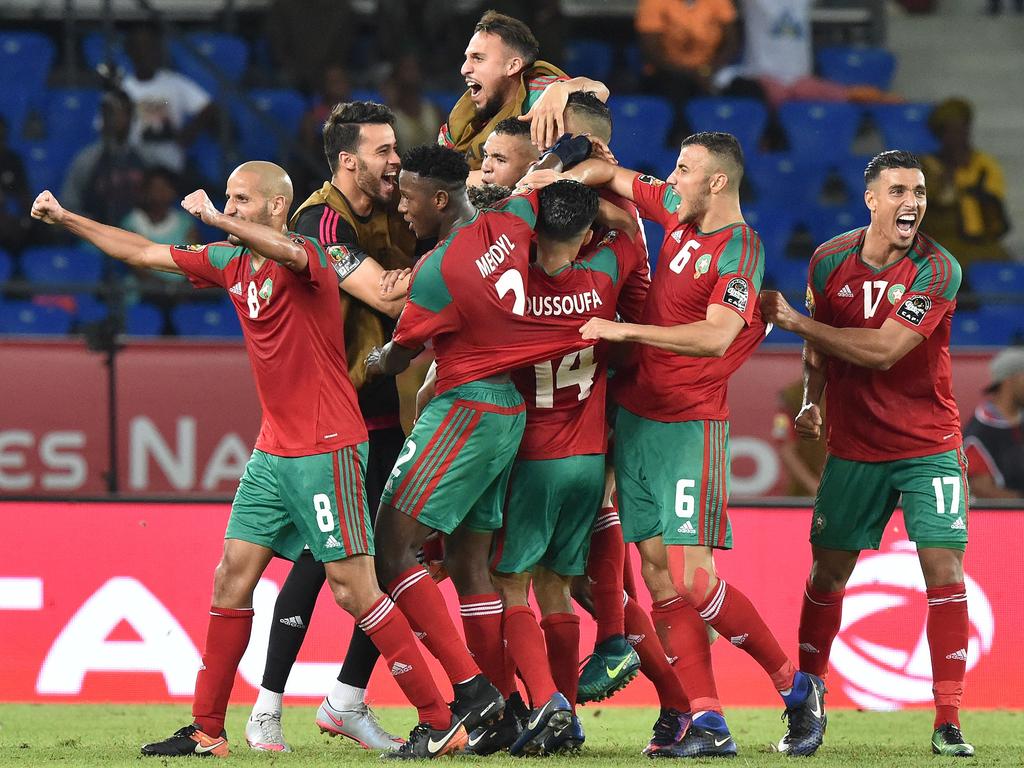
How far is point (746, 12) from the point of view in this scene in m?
13.4

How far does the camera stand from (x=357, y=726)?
6.20 m

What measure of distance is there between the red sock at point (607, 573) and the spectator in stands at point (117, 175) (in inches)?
179

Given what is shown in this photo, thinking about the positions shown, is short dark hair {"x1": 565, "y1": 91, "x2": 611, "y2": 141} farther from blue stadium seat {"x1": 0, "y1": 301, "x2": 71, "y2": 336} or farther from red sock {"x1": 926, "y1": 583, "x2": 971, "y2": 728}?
blue stadium seat {"x1": 0, "y1": 301, "x2": 71, "y2": 336}

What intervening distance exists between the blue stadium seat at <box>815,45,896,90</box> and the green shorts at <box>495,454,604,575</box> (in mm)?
8781

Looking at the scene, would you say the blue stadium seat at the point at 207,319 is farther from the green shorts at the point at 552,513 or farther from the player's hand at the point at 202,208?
the player's hand at the point at 202,208

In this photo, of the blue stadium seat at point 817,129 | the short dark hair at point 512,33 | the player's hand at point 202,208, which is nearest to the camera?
the player's hand at point 202,208

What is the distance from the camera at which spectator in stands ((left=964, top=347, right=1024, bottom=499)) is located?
920 centimetres

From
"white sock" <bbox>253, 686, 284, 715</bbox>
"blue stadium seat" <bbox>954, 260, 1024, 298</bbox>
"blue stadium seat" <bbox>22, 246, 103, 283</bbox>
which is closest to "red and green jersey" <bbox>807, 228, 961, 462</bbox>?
"white sock" <bbox>253, 686, 284, 715</bbox>

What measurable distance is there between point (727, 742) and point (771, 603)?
1912 millimetres

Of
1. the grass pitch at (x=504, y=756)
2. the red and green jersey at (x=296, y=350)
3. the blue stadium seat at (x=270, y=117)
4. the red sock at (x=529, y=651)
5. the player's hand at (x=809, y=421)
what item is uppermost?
the blue stadium seat at (x=270, y=117)

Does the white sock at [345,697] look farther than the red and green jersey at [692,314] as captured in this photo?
Yes

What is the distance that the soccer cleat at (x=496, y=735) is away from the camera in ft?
18.5

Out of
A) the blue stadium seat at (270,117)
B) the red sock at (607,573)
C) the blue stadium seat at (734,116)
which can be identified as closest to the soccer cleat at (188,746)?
the red sock at (607,573)

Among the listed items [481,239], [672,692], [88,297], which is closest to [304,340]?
[481,239]
